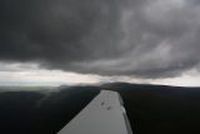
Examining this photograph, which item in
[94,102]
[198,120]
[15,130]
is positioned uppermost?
[94,102]

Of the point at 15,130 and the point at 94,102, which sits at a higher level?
the point at 94,102

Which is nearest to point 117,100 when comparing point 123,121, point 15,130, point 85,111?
point 85,111

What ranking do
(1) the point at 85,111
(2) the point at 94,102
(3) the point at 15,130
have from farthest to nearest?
(3) the point at 15,130
(2) the point at 94,102
(1) the point at 85,111

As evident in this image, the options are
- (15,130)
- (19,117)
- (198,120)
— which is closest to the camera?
(198,120)

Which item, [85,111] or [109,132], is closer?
[109,132]

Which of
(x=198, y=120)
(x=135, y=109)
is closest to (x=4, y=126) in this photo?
(x=135, y=109)

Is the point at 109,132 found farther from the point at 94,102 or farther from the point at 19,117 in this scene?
the point at 19,117
